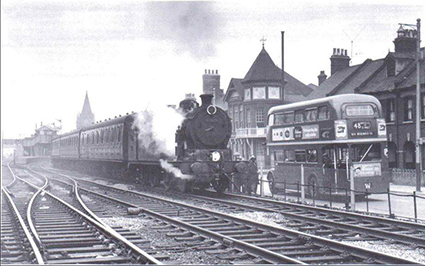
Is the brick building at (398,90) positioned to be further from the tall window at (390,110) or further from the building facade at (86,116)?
the building facade at (86,116)

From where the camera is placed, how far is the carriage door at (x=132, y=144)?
21.7 meters

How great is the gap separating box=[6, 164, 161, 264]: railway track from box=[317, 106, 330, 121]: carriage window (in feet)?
28.8

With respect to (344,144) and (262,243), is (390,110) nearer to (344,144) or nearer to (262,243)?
(344,144)

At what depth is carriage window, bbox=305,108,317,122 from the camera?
58.0ft

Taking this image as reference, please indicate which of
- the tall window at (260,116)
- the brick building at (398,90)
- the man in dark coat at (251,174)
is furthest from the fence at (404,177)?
the tall window at (260,116)

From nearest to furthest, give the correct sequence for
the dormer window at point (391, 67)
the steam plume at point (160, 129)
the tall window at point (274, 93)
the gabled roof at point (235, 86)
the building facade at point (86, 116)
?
the steam plume at point (160, 129) < the dormer window at point (391, 67) < the tall window at point (274, 93) < the gabled roof at point (235, 86) < the building facade at point (86, 116)

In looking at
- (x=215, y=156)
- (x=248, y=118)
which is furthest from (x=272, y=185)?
(x=248, y=118)

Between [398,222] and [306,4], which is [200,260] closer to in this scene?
[306,4]

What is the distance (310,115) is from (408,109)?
10.9 m

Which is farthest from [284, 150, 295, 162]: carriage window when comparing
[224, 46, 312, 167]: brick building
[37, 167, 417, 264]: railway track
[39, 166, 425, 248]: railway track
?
[224, 46, 312, 167]: brick building

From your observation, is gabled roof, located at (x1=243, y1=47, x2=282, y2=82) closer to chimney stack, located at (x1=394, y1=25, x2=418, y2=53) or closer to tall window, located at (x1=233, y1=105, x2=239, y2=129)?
tall window, located at (x1=233, y1=105, x2=239, y2=129)

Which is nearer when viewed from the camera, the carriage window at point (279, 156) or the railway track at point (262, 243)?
the railway track at point (262, 243)

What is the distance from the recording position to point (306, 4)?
788cm

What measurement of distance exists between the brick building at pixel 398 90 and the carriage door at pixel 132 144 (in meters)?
14.0
